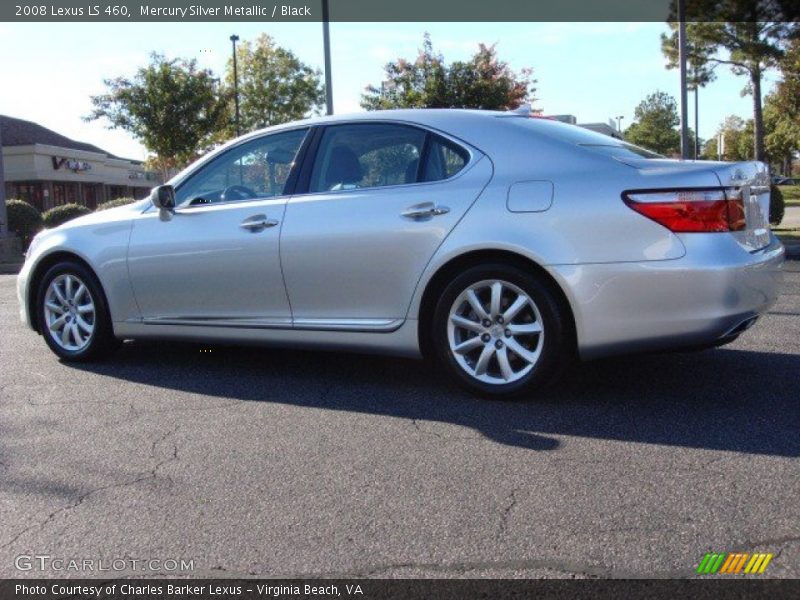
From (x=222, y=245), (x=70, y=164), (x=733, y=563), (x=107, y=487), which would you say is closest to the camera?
(x=733, y=563)

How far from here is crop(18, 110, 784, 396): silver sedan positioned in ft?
14.5

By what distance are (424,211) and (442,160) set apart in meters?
0.37

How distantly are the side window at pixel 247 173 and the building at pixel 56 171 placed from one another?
141 ft

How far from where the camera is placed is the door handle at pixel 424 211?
4.89 meters

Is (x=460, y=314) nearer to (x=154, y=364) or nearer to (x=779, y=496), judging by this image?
(x=779, y=496)

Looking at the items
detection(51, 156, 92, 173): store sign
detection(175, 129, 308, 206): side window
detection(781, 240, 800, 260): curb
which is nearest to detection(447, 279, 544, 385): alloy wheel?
detection(175, 129, 308, 206): side window

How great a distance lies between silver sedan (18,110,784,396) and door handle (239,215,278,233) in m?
0.02

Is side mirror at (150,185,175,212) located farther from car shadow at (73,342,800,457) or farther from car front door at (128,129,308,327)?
car shadow at (73,342,800,457)

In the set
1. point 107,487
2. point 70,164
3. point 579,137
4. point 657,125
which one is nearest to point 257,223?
point 579,137

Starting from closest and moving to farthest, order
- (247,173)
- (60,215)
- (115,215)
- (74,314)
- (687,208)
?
(687,208) < (247,173) < (115,215) < (74,314) < (60,215)

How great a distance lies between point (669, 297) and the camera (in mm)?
4383

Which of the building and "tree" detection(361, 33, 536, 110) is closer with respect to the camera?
"tree" detection(361, 33, 536, 110)

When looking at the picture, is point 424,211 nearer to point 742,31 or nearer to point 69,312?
point 69,312

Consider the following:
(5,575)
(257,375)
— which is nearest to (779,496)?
(5,575)
